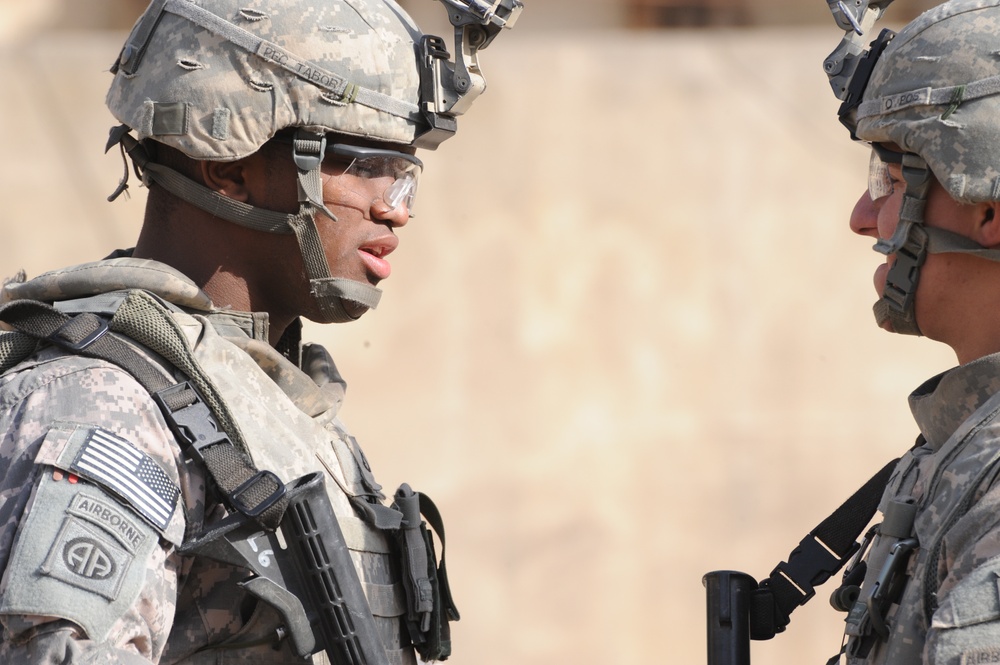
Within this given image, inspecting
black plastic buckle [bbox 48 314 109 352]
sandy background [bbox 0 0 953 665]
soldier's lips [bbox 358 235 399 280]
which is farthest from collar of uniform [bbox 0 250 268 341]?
sandy background [bbox 0 0 953 665]

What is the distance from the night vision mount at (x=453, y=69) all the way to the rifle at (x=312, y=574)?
3.35 feet

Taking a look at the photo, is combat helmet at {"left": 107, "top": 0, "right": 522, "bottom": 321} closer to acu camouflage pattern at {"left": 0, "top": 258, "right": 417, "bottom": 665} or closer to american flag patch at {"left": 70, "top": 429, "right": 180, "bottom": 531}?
acu camouflage pattern at {"left": 0, "top": 258, "right": 417, "bottom": 665}

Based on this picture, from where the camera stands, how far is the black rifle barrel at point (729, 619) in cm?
324

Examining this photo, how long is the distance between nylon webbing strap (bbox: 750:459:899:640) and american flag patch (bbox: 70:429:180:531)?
1.60m

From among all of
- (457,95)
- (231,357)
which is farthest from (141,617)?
(457,95)

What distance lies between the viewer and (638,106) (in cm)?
628

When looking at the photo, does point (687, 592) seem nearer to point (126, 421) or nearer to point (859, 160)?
point (859, 160)

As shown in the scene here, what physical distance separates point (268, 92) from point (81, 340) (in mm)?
771

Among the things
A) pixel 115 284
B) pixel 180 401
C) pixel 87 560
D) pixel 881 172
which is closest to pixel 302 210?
pixel 115 284

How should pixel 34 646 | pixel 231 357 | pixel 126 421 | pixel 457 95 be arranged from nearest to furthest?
pixel 34 646 → pixel 126 421 → pixel 231 357 → pixel 457 95

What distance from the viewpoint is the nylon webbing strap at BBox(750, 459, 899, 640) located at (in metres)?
3.35

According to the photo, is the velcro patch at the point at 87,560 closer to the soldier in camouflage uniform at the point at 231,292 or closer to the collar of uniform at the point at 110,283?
the soldier in camouflage uniform at the point at 231,292

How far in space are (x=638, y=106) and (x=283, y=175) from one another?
137 inches

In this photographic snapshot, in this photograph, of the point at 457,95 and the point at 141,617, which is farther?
the point at 457,95
